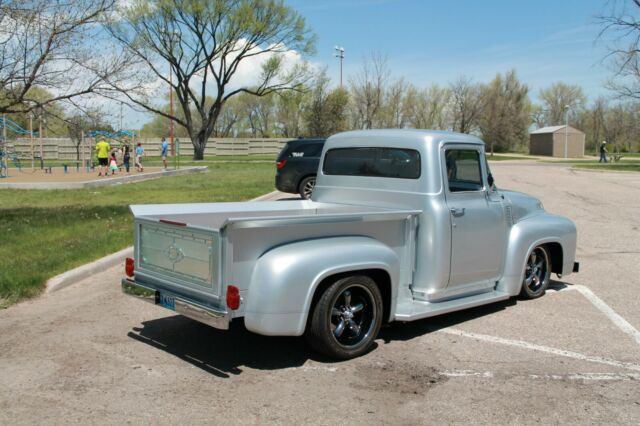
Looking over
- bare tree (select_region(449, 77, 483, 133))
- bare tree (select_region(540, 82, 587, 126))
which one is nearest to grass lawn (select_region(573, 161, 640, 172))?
bare tree (select_region(449, 77, 483, 133))

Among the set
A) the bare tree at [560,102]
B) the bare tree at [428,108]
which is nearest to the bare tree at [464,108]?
the bare tree at [428,108]

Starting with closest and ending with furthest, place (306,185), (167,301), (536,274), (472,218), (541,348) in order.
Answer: (167,301) → (541,348) → (472,218) → (536,274) → (306,185)

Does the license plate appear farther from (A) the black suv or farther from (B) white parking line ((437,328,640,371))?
(A) the black suv

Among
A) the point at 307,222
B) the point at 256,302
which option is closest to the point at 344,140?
the point at 307,222

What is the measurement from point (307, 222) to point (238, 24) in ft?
141

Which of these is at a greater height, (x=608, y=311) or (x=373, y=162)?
(x=373, y=162)

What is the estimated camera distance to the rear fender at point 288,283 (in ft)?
13.8

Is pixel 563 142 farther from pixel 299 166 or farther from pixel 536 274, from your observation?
pixel 536 274

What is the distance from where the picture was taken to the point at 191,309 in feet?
14.5

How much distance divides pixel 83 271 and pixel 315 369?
417 cm

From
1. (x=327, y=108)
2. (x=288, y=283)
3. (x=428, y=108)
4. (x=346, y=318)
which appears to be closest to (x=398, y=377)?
(x=346, y=318)

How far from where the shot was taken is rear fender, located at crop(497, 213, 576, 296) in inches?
242

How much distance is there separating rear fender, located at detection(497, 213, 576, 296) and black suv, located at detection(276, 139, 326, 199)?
931 cm

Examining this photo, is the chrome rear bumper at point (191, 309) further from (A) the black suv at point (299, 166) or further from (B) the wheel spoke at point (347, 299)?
(A) the black suv at point (299, 166)
